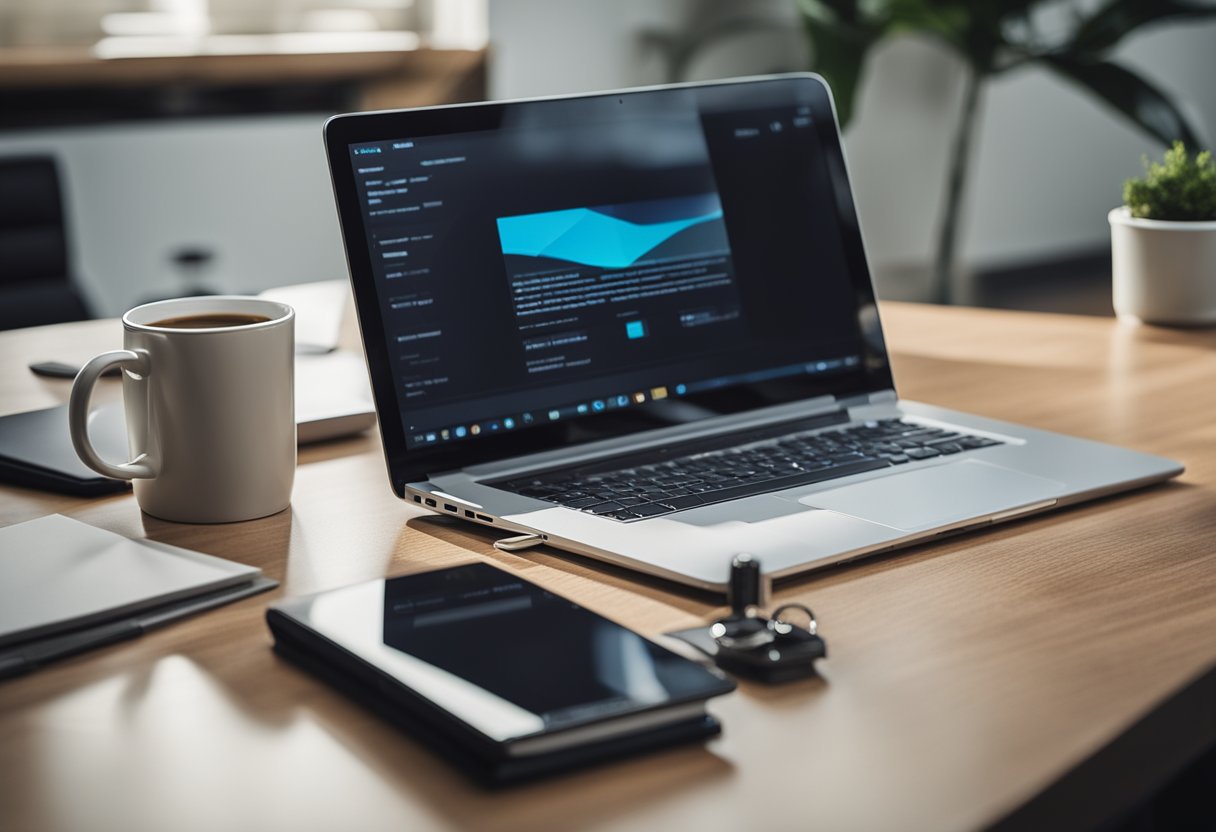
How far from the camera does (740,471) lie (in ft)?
2.91

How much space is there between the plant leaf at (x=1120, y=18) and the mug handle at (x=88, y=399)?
2.88m

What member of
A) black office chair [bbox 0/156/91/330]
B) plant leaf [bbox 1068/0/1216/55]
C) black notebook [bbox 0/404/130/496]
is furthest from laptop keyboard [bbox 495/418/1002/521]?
plant leaf [bbox 1068/0/1216/55]

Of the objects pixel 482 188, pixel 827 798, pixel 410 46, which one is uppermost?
pixel 410 46

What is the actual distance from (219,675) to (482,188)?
422mm

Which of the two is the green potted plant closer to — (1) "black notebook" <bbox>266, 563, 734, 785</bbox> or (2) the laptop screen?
(2) the laptop screen

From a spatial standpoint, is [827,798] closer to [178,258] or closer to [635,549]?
[635,549]

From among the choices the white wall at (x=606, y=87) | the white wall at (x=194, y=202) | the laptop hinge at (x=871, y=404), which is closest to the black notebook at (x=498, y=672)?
the laptop hinge at (x=871, y=404)

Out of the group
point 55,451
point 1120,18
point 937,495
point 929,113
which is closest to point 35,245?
point 55,451

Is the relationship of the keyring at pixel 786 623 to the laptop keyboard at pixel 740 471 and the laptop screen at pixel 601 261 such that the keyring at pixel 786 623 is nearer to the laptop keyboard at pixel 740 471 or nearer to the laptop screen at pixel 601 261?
the laptop keyboard at pixel 740 471

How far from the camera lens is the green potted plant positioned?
138 cm

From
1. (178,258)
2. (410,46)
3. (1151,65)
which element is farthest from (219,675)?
(1151,65)

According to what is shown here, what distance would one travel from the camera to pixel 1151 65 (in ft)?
16.6

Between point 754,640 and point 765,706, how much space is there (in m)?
0.04

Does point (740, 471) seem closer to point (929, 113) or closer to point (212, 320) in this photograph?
point (212, 320)
